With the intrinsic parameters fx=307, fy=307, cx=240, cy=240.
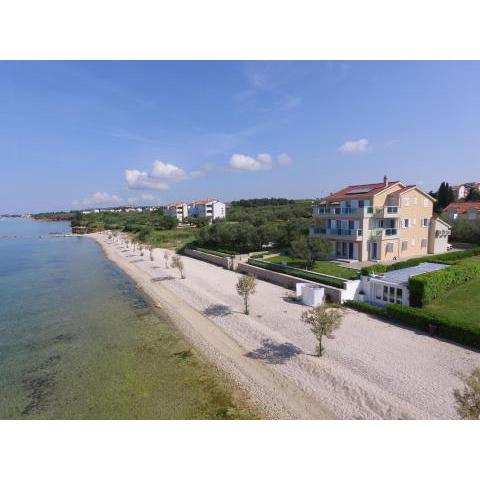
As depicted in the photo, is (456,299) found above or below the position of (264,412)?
above

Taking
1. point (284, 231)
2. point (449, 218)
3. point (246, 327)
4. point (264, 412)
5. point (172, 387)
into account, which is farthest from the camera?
point (449, 218)

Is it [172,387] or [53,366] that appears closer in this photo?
[172,387]

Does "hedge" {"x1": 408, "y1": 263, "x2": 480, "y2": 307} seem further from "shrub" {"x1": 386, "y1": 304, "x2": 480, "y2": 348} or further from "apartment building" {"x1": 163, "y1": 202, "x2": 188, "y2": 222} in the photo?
"apartment building" {"x1": 163, "y1": 202, "x2": 188, "y2": 222}

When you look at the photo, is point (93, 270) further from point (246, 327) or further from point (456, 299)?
point (456, 299)

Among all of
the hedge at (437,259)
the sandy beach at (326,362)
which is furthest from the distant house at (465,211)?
the sandy beach at (326,362)

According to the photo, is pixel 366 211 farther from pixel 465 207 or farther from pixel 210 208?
pixel 210 208

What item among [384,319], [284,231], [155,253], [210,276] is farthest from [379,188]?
[155,253]
